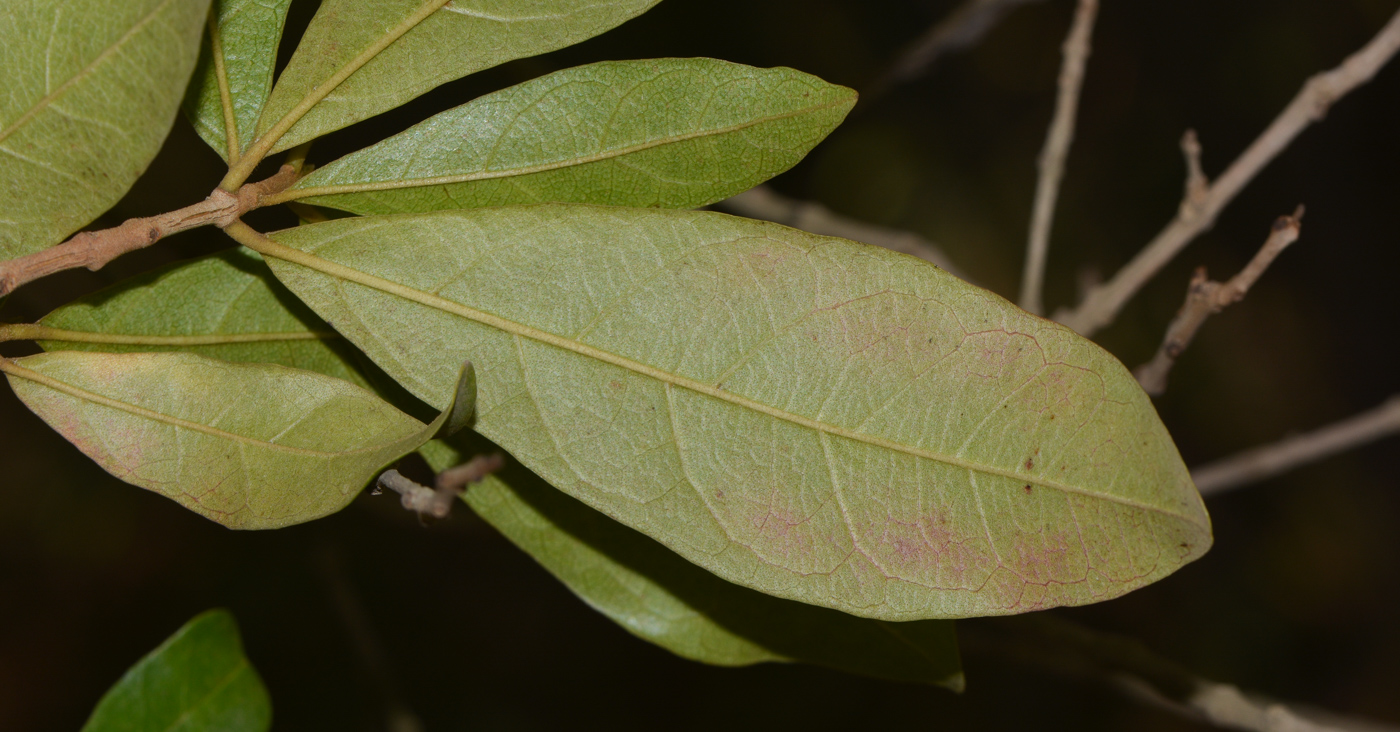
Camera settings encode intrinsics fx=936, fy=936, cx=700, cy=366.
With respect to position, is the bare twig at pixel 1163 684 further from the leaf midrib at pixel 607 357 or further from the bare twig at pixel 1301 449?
the leaf midrib at pixel 607 357

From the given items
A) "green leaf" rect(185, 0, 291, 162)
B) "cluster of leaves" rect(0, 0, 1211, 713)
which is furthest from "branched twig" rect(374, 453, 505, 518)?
"green leaf" rect(185, 0, 291, 162)

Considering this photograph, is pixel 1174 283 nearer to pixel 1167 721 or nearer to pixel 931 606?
pixel 1167 721

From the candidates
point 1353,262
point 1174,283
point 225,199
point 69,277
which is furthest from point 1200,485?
point 1353,262

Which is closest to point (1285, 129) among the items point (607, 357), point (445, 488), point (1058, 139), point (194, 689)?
point (1058, 139)

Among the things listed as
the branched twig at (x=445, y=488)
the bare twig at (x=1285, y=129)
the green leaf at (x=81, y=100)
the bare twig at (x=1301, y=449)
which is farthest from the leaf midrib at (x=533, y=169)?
the bare twig at (x=1301, y=449)

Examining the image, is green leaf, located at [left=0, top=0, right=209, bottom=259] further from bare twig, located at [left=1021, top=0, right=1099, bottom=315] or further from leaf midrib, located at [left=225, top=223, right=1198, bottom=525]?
bare twig, located at [left=1021, top=0, right=1099, bottom=315]

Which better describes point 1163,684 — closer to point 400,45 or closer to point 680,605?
point 680,605
